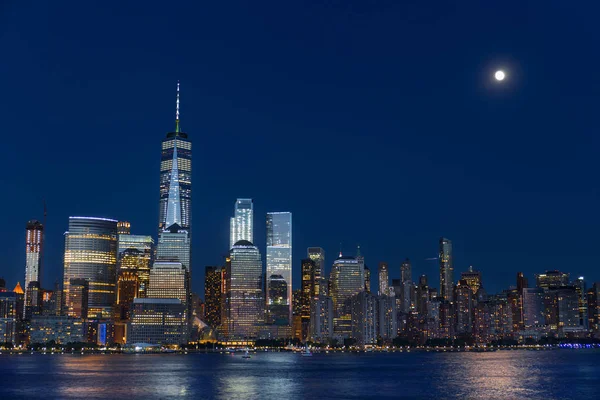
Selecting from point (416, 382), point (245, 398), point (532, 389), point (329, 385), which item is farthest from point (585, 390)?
point (245, 398)

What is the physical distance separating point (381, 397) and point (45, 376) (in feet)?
233

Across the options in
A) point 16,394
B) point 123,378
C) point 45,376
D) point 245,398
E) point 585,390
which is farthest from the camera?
point 45,376

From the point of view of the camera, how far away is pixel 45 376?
14562cm

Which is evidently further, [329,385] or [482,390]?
[329,385]

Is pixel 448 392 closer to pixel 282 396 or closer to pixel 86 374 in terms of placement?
pixel 282 396

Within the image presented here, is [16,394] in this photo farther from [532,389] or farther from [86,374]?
[532,389]

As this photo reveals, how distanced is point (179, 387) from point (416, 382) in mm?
37555

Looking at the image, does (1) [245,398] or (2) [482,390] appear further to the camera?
(2) [482,390]

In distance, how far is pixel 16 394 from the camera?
10556cm

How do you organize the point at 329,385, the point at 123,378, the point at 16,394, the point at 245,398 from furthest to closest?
the point at 123,378 → the point at 329,385 → the point at 16,394 → the point at 245,398

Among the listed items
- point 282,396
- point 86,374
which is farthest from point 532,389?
point 86,374

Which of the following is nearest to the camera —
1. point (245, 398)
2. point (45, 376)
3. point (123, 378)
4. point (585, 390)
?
point (245, 398)

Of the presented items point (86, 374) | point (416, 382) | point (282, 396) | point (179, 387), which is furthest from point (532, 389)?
point (86, 374)

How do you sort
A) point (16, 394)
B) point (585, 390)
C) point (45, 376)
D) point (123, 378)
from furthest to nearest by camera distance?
point (45, 376)
point (123, 378)
point (585, 390)
point (16, 394)
